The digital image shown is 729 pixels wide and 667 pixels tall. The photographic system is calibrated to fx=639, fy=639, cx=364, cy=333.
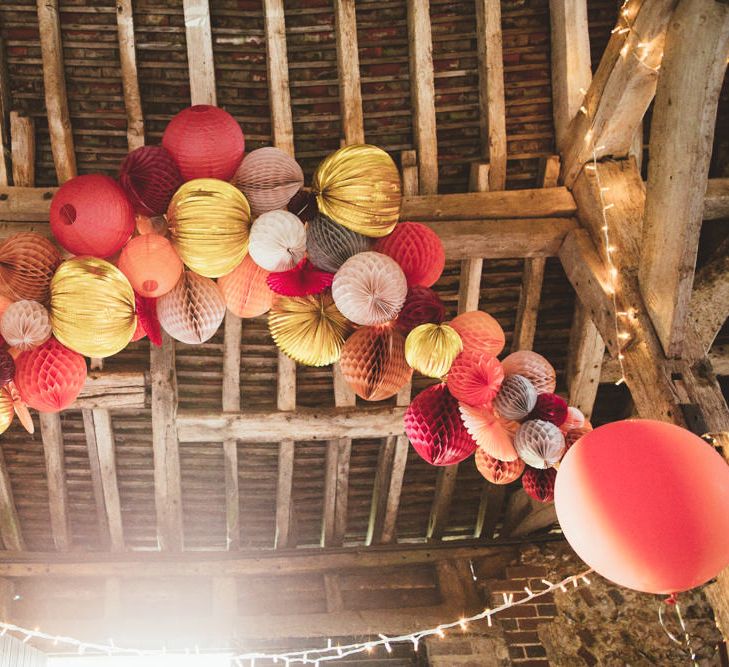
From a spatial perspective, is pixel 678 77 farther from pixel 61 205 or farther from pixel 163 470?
pixel 163 470

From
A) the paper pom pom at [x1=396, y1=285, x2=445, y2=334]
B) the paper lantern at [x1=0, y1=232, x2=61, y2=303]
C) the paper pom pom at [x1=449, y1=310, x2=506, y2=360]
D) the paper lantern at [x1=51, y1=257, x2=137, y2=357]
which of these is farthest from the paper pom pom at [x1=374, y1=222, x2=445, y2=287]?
the paper lantern at [x1=0, y1=232, x2=61, y2=303]

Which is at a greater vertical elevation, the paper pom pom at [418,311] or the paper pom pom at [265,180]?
the paper pom pom at [265,180]

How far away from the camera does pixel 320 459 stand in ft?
12.6

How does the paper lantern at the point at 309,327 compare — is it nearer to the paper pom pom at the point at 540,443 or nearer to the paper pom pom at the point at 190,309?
the paper pom pom at the point at 190,309

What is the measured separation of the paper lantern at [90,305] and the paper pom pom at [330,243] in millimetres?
542

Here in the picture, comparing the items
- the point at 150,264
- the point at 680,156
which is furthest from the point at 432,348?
the point at 680,156

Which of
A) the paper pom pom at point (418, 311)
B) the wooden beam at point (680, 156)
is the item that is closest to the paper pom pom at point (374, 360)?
the paper pom pom at point (418, 311)

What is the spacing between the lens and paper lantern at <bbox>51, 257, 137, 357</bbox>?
173cm

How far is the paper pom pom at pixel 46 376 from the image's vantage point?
181 centimetres

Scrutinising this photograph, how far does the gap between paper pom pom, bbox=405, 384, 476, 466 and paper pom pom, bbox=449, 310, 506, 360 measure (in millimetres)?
178

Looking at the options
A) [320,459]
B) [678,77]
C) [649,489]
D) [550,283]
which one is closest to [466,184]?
[550,283]

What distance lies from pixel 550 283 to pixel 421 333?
1.67 m

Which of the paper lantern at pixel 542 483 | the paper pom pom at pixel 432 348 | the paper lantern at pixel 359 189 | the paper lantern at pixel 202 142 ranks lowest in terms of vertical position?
the paper lantern at pixel 542 483

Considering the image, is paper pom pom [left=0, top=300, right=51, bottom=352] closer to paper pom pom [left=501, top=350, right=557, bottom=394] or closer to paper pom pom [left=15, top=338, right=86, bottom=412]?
paper pom pom [left=15, top=338, right=86, bottom=412]
